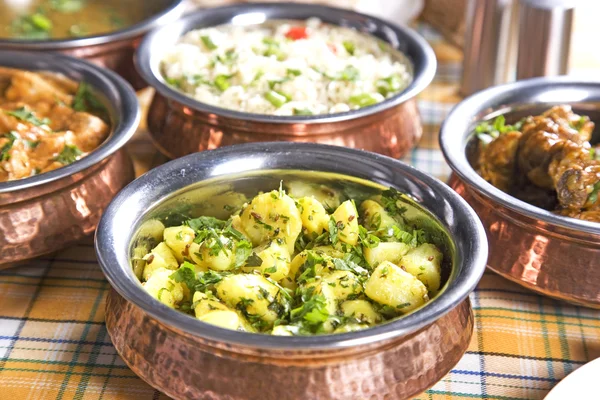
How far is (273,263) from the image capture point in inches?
79.0

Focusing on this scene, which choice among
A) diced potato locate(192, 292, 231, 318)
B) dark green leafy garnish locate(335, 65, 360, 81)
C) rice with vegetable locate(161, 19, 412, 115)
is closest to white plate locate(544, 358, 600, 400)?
diced potato locate(192, 292, 231, 318)

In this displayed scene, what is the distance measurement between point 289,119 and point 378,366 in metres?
1.09

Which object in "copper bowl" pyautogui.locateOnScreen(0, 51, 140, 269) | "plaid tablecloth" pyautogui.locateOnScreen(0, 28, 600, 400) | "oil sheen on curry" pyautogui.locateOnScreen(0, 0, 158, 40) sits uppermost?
"copper bowl" pyautogui.locateOnScreen(0, 51, 140, 269)

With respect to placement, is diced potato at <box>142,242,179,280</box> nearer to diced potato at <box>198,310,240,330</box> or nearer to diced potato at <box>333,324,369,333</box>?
diced potato at <box>198,310,240,330</box>

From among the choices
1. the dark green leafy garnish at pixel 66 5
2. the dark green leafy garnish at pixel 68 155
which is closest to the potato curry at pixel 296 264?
the dark green leafy garnish at pixel 68 155

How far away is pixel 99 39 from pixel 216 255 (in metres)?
1.63

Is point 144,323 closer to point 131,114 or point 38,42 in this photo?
point 131,114

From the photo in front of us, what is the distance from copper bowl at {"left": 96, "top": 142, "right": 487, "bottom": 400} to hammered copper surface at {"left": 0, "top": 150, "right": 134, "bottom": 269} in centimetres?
32

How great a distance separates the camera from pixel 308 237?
2.20m

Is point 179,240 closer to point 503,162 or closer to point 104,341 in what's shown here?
point 104,341

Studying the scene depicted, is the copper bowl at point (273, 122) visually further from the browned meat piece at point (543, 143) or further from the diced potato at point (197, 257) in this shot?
the diced potato at point (197, 257)

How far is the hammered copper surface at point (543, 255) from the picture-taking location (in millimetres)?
2174

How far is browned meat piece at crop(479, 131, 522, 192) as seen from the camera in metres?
2.53

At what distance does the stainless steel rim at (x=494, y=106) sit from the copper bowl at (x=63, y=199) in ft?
3.43
